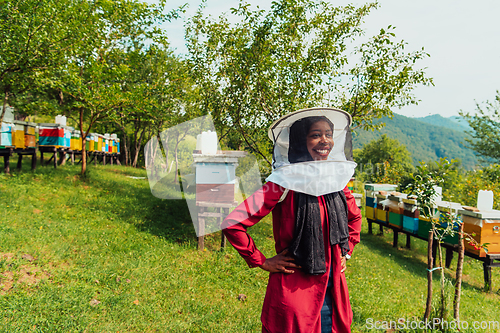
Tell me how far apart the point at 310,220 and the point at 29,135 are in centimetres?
960

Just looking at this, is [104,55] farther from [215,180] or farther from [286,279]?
[286,279]

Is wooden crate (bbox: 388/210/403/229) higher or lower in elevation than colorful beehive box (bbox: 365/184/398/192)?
lower

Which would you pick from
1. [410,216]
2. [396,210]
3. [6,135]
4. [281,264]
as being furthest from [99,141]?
[281,264]

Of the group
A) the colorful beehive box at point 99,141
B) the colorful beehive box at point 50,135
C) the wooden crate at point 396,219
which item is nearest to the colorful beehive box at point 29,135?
the colorful beehive box at point 50,135

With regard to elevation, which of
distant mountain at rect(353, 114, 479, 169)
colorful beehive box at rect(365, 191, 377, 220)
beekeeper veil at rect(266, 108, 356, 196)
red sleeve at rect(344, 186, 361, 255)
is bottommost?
colorful beehive box at rect(365, 191, 377, 220)

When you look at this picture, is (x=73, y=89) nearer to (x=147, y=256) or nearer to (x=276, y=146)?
(x=147, y=256)

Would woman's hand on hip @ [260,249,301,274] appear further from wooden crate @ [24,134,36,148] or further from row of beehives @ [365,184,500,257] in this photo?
wooden crate @ [24,134,36,148]

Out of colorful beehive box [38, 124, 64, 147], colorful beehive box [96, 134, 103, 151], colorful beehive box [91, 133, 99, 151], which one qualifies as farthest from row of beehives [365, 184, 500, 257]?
colorful beehive box [96, 134, 103, 151]

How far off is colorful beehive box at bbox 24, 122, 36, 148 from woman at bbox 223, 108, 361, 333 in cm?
916

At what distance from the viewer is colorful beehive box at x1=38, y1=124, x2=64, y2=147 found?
30.6 ft

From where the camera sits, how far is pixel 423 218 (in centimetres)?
603

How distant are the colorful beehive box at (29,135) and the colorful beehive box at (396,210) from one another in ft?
33.6

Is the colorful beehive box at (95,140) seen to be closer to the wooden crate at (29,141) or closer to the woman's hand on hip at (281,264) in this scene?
the wooden crate at (29,141)

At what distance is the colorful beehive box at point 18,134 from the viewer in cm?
761
